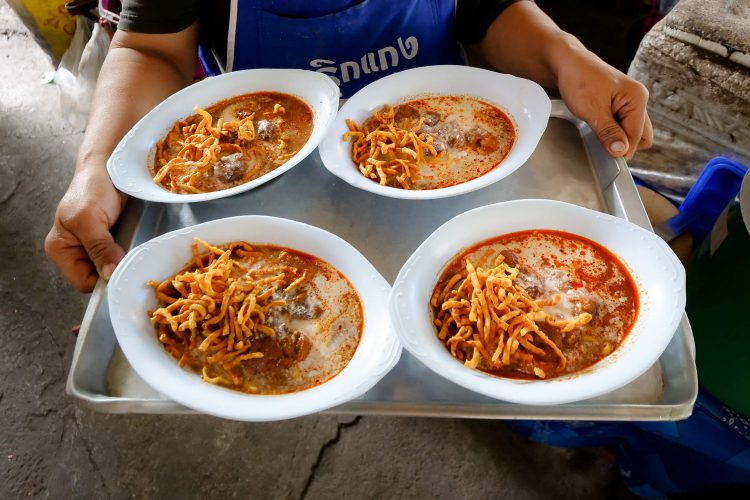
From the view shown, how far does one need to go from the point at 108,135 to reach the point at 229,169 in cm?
39

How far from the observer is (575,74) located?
166cm

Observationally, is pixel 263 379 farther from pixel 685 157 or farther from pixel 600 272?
pixel 685 157

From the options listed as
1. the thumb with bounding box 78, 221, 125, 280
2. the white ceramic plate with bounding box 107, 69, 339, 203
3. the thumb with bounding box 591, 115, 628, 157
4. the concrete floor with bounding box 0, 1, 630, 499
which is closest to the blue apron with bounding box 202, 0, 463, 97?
the white ceramic plate with bounding box 107, 69, 339, 203

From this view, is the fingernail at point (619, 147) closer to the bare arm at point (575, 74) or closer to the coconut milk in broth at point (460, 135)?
the bare arm at point (575, 74)

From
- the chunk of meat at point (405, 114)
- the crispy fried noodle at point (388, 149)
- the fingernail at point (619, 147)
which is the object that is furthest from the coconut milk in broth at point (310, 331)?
the fingernail at point (619, 147)

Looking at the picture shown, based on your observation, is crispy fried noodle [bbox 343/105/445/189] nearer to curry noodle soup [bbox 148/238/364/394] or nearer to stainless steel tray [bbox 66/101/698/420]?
stainless steel tray [bbox 66/101/698/420]

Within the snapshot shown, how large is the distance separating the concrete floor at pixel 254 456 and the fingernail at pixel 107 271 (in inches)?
50.6

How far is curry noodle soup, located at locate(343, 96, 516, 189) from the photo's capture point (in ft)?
4.97

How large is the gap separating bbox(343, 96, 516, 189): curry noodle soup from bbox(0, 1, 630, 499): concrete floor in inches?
51.2

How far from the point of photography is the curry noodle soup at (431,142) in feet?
4.97

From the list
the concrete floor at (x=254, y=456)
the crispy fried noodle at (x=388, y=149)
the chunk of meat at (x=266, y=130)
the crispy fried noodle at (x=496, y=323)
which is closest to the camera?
the crispy fried noodle at (x=496, y=323)

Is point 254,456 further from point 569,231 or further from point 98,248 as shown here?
point 569,231

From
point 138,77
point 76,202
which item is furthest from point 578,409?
point 138,77

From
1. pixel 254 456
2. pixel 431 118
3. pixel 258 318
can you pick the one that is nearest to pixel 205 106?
pixel 431 118
